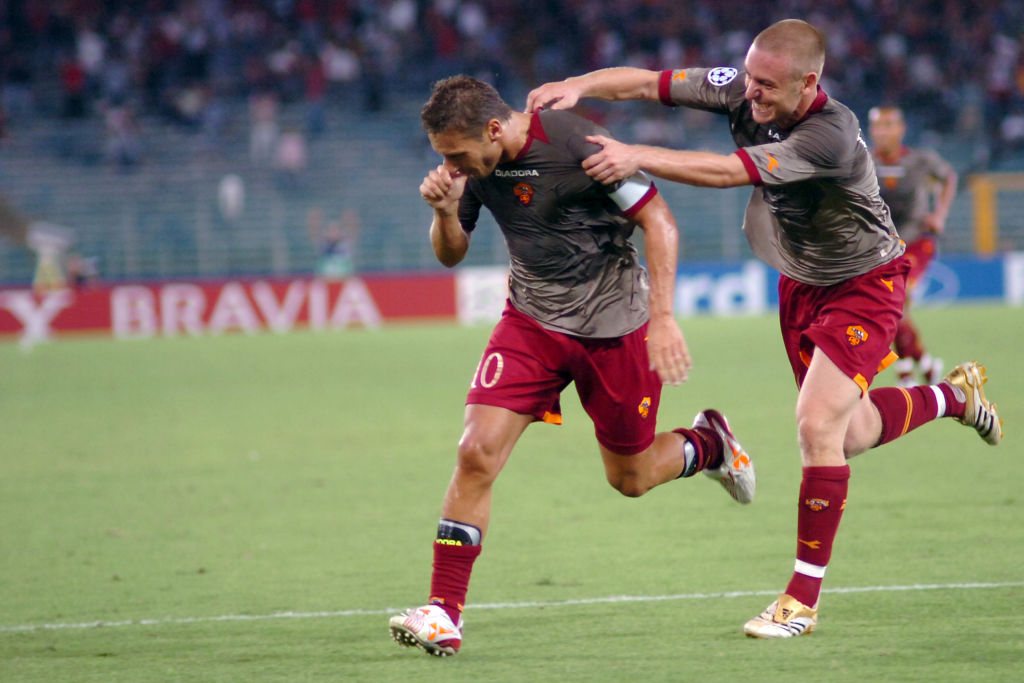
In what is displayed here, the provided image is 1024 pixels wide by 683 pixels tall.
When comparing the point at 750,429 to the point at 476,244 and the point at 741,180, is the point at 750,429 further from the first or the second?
the point at 476,244

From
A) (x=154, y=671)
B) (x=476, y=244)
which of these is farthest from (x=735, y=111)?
(x=476, y=244)

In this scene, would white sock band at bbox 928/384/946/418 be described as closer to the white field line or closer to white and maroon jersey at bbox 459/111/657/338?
the white field line

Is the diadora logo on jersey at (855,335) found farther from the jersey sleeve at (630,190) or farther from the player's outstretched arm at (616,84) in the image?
the player's outstretched arm at (616,84)

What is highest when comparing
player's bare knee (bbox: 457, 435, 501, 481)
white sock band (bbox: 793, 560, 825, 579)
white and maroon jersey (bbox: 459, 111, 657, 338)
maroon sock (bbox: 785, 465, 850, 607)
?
white and maroon jersey (bbox: 459, 111, 657, 338)

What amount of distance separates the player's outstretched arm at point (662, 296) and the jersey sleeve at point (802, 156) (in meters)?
0.34

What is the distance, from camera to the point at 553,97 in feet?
16.6

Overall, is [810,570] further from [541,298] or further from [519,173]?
[519,173]

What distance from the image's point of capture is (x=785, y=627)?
4.52 meters

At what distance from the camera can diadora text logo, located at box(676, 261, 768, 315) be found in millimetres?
22922

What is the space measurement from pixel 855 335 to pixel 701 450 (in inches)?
37.8

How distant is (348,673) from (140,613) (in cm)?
136

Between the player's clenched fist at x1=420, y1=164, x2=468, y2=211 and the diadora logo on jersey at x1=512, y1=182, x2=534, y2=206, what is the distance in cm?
20

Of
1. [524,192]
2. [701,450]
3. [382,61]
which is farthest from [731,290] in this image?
[524,192]

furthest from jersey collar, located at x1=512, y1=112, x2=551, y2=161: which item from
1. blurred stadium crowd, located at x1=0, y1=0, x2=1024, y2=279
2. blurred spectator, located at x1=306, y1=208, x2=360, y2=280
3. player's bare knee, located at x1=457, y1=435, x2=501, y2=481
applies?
blurred stadium crowd, located at x1=0, y1=0, x2=1024, y2=279
